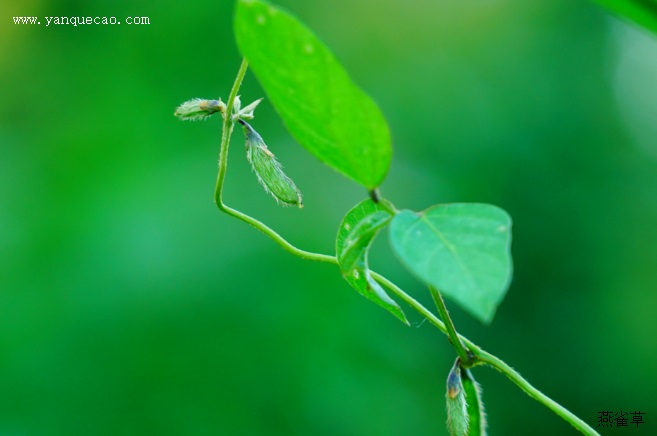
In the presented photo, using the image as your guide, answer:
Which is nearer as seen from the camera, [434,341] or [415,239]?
[415,239]

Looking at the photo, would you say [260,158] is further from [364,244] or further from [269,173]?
[364,244]

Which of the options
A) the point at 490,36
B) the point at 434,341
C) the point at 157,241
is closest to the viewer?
the point at 157,241

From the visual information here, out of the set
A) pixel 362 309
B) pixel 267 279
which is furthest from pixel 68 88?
pixel 362 309

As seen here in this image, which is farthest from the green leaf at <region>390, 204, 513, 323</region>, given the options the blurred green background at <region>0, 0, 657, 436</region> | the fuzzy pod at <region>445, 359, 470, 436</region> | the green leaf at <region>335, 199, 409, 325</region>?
the blurred green background at <region>0, 0, 657, 436</region>

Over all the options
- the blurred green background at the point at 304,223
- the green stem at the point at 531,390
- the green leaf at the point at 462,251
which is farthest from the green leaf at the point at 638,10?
the blurred green background at the point at 304,223

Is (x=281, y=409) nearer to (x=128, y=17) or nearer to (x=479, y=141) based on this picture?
(x=479, y=141)

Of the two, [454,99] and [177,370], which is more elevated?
[454,99]

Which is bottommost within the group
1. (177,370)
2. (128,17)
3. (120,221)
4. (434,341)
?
(177,370)
